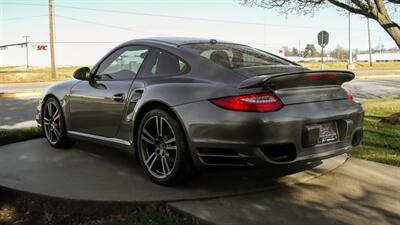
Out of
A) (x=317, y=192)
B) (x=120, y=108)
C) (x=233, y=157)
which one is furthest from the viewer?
(x=120, y=108)

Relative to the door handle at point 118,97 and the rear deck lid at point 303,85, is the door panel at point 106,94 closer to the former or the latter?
the door handle at point 118,97

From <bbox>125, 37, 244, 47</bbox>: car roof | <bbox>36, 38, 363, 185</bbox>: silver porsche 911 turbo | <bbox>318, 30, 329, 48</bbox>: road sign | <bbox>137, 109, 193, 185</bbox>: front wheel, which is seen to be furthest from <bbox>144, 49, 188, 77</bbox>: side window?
<bbox>318, 30, 329, 48</bbox>: road sign

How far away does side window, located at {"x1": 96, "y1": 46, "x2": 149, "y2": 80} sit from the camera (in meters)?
4.80

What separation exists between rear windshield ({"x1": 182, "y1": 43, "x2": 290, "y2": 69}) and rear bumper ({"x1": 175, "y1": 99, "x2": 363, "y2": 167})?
0.61m

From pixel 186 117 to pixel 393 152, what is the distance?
2.87 metres

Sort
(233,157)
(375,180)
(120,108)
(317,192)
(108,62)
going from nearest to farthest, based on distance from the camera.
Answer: (233,157) < (317,192) < (375,180) < (120,108) < (108,62)

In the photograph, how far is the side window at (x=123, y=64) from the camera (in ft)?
15.8

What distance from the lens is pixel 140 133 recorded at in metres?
4.38

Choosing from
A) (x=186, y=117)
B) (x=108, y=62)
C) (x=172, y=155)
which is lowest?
(x=172, y=155)

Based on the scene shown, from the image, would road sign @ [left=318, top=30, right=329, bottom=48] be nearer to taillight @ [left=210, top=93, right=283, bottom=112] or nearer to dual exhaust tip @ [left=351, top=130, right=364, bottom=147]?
dual exhaust tip @ [left=351, top=130, right=364, bottom=147]

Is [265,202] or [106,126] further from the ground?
[106,126]

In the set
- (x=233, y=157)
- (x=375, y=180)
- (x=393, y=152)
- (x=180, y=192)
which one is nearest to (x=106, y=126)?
(x=180, y=192)

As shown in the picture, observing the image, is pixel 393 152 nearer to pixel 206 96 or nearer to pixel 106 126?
pixel 206 96

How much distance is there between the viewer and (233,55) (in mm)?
4500
